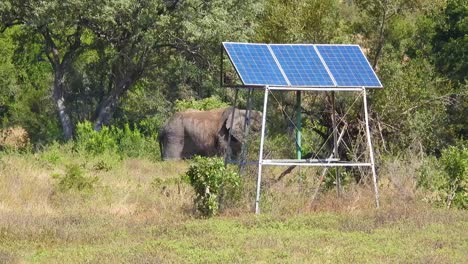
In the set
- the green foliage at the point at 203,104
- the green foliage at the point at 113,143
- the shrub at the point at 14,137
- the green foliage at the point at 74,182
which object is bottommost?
the shrub at the point at 14,137

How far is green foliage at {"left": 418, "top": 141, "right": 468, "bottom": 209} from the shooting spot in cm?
1627

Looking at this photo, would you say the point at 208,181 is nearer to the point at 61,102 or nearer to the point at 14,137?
the point at 61,102

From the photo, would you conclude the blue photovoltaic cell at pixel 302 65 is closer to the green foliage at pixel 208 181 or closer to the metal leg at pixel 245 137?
the metal leg at pixel 245 137

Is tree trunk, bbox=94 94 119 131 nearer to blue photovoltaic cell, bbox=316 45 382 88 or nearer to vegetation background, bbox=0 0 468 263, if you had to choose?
vegetation background, bbox=0 0 468 263

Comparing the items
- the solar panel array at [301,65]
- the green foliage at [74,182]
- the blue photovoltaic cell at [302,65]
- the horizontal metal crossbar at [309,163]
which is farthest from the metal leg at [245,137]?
the green foliage at [74,182]

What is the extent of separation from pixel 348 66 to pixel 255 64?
1.64m

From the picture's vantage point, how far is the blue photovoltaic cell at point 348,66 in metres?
16.1

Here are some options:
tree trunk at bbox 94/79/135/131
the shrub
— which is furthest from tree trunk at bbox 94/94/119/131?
the shrub

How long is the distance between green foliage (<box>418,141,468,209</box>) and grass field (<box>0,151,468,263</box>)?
0.27 meters

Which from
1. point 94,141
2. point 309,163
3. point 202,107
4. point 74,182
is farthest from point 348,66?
point 202,107

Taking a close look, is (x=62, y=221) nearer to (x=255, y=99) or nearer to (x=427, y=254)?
(x=427, y=254)

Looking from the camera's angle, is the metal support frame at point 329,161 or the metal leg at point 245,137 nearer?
the metal support frame at point 329,161

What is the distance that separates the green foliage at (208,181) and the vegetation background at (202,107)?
0.90 feet

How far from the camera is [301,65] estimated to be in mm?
16391
